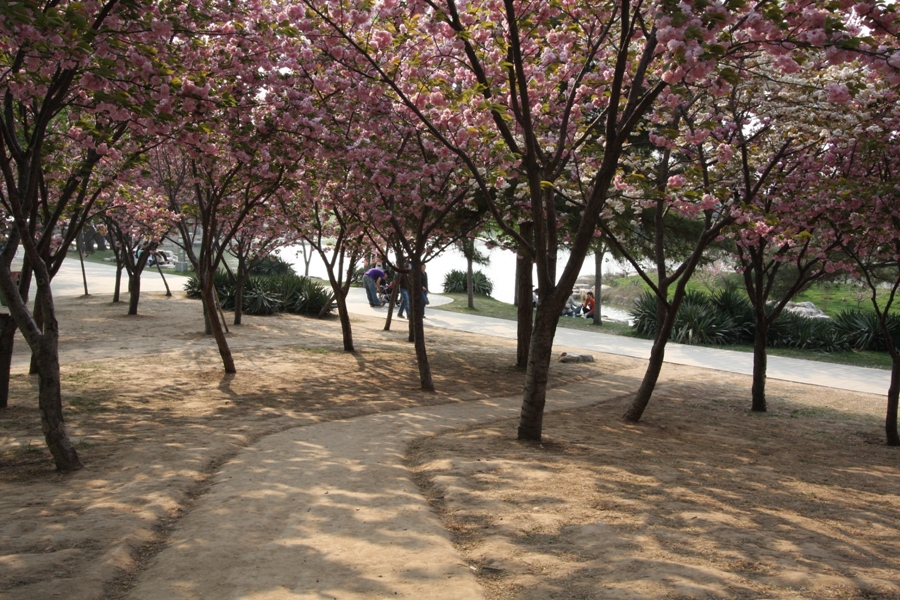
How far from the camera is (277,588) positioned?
11.0ft

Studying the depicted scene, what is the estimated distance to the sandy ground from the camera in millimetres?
3498

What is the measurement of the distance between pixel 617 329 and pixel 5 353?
16.2 metres

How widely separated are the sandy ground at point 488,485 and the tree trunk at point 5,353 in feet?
1.12

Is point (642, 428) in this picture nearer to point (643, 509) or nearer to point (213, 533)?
point (643, 509)

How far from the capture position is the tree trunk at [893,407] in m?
7.78

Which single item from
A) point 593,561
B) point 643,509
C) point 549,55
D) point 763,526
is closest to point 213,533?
point 593,561

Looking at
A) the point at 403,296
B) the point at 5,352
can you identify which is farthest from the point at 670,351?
the point at 5,352

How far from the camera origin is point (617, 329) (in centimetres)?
2073

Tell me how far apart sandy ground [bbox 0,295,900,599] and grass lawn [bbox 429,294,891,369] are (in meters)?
5.08

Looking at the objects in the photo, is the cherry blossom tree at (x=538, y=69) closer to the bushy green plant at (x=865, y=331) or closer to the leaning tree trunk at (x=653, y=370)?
the leaning tree trunk at (x=653, y=370)

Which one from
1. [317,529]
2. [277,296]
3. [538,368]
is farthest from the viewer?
[277,296]

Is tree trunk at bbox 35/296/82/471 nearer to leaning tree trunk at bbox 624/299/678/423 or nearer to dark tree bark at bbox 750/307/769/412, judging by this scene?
leaning tree trunk at bbox 624/299/678/423

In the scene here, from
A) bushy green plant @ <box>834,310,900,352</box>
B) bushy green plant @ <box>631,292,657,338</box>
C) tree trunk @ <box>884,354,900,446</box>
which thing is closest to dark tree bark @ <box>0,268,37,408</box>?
tree trunk @ <box>884,354,900,446</box>

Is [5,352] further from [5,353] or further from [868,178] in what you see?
[868,178]
